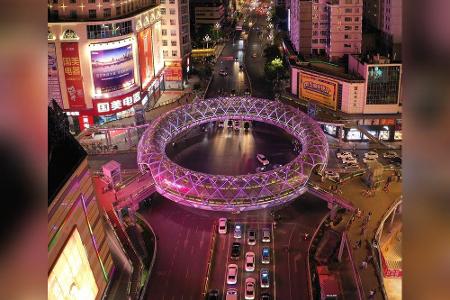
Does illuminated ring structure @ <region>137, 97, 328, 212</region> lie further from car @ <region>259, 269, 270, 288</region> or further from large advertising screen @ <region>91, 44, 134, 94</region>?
large advertising screen @ <region>91, 44, 134, 94</region>

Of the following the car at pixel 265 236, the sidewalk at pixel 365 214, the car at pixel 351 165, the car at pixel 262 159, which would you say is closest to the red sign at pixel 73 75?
the car at pixel 262 159

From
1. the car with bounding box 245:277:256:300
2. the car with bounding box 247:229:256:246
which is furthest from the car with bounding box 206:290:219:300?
the car with bounding box 247:229:256:246

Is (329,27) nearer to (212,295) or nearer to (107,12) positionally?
(107,12)

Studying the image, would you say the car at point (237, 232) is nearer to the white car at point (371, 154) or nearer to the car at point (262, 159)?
the car at point (262, 159)

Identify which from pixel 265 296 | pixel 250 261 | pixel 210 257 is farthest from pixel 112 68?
pixel 265 296
